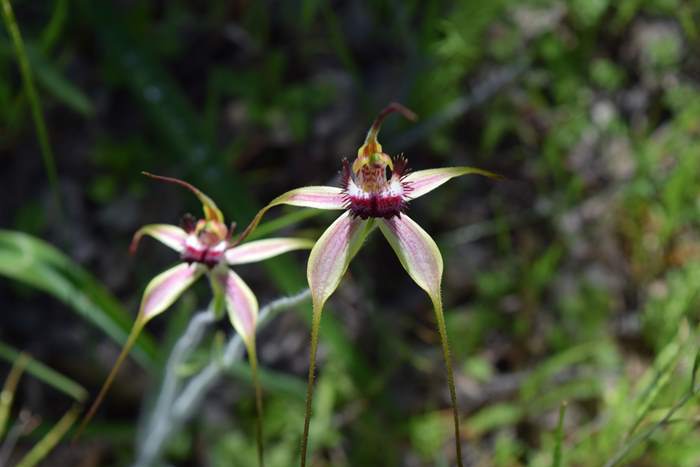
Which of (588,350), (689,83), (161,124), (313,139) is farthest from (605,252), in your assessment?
(161,124)

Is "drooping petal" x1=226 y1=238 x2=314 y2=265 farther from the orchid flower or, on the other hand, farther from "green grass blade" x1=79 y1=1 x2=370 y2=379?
"green grass blade" x1=79 y1=1 x2=370 y2=379

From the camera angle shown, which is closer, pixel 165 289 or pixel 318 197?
pixel 318 197

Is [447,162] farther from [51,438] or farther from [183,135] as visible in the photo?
[51,438]

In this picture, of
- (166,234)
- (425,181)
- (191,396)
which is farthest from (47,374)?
(425,181)

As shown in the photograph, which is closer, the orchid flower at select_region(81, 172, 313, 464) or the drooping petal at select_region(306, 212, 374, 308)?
the drooping petal at select_region(306, 212, 374, 308)

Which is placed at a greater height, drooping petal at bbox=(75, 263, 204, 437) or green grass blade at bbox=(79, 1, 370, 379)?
green grass blade at bbox=(79, 1, 370, 379)

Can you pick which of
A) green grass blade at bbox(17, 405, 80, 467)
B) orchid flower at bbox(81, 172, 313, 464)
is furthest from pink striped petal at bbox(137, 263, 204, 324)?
green grass blade at bbox(17, 405, 80, 467)

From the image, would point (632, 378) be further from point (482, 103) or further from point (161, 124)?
point (161, 124)

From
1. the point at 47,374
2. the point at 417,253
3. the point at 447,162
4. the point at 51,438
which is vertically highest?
the point at 447,162
